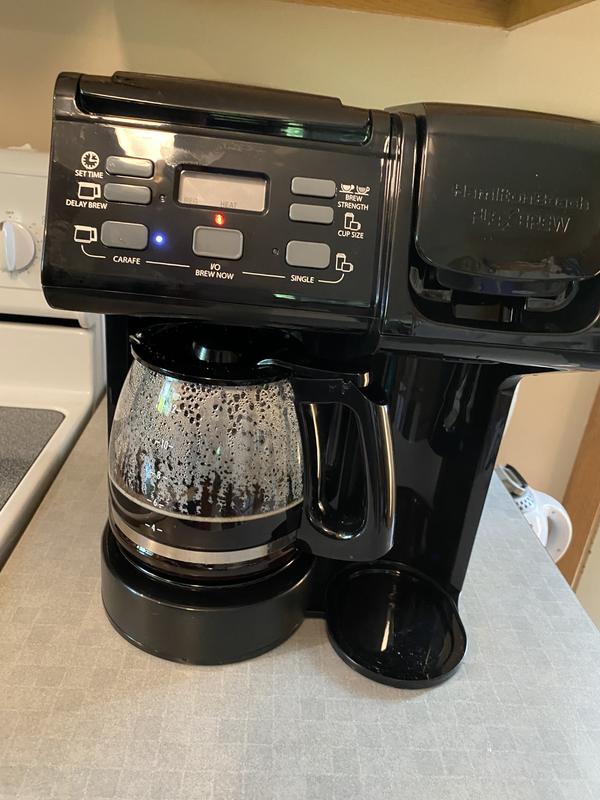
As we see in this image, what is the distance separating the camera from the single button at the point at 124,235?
14.0 inches

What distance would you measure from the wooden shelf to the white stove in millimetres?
390

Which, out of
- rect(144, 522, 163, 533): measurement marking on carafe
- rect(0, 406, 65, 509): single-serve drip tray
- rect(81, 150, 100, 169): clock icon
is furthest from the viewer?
rect(0, 406, 65, 509): single-serve drip tray

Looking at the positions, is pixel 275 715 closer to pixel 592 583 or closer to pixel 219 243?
pixel 219 243

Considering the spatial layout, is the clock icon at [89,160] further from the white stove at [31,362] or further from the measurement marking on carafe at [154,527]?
the white stove at [31,362]

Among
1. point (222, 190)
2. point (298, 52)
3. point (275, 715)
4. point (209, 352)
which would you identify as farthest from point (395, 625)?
A: point (298, 52)

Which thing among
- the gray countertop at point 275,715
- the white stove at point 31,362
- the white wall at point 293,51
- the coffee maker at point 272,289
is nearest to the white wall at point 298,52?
the white wall at point 293,51

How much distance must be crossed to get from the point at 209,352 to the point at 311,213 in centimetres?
14

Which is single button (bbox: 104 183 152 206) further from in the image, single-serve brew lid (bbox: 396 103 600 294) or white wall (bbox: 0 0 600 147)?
white wall (bbox: 0 0 600 147)

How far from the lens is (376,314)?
0.38m

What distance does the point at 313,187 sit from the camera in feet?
1.20

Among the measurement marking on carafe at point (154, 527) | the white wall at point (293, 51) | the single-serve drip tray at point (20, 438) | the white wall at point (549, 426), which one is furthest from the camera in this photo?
the white wall at point (549, 426)

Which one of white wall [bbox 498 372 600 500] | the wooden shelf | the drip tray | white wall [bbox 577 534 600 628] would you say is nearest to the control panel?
the drip tray

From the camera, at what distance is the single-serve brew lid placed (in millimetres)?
366

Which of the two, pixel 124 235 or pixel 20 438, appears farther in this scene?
pixel 20 438
